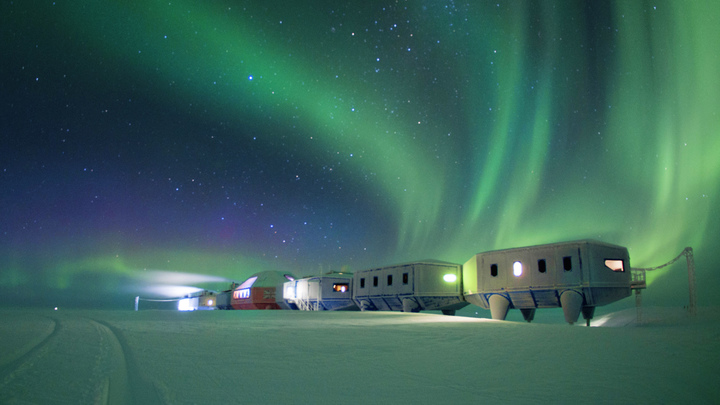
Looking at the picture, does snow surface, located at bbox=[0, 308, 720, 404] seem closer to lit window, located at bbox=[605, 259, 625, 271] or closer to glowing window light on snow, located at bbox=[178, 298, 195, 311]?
lit window, located at bbox=[605, 259, 625, 271]

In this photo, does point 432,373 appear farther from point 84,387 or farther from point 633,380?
point 84,387

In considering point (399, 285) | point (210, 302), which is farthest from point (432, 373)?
point (210, 302)

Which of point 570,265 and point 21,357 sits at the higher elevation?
point 570,265

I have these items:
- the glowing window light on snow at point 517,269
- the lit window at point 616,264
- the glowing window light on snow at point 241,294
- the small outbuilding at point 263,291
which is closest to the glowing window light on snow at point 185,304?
the glowing window light on snow at point 241,294

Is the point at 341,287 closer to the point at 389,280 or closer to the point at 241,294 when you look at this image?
the point at 389,280

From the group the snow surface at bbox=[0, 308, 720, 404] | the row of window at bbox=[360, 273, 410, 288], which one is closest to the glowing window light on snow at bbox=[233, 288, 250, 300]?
the row of window at bbox=[360, 273, 410, 288]

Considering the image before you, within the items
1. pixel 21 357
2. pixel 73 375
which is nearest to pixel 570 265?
pixel 73 375

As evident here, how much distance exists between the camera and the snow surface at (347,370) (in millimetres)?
5055

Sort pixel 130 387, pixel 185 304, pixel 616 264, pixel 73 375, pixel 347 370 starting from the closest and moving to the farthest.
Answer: pixel 130 387, pixel 73 375, pixel 347 370, pixel 616 264, pixel 185 304

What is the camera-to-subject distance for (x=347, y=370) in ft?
21.6

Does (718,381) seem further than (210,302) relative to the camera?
No

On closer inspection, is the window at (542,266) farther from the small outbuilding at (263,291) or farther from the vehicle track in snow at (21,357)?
the small outbuilding at (263,291)

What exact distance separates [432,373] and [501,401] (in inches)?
62.6

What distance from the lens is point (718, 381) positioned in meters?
6.75
